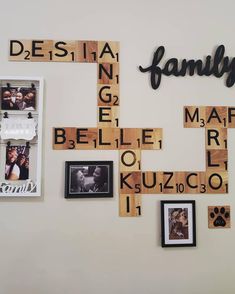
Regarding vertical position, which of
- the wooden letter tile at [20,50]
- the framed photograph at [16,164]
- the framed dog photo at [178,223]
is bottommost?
the framed dog photo at [178,223]

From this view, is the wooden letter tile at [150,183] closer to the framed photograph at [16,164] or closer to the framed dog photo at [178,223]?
the framed dog photo at [178,223]

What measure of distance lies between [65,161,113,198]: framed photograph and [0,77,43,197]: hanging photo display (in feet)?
0.48

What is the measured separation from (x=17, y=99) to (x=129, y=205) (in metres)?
0.75

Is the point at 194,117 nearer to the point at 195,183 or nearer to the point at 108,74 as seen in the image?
the point at 195,183

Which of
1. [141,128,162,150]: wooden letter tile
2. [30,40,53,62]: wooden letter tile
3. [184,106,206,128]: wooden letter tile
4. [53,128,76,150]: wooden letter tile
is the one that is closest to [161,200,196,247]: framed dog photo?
[141,128,162,150]: wooden letter tile

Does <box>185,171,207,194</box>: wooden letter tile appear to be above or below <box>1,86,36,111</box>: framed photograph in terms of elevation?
below

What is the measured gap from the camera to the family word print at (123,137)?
1522mm

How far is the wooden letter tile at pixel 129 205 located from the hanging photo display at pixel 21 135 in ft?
1.31

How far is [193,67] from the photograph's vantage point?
1.58 meters

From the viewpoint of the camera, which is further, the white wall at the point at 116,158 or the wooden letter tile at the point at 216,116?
the wooden letter tile at the point at 216,116

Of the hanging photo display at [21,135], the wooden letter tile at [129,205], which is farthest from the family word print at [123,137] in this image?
the hanging photo display at [21,135]

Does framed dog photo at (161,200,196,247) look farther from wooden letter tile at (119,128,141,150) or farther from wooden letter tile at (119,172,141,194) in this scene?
wooden letter tile at (119,128,141,150)

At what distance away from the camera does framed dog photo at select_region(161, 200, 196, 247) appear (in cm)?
151

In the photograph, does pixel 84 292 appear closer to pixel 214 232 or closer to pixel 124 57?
pixel 214 232
